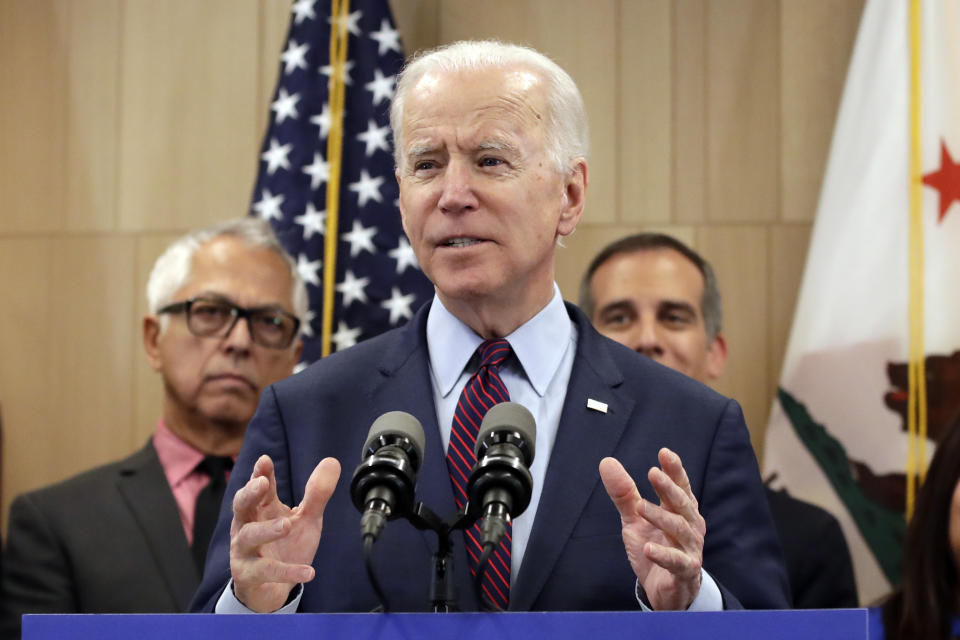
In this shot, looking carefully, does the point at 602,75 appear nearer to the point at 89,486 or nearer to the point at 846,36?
the point at 846,36

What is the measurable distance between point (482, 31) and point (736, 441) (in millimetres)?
2559

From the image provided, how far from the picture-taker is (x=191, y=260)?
332cm

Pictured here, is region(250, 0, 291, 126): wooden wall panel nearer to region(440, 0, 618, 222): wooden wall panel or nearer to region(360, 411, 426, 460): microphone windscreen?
region(440, 0, 618, 222): wooden wall panel

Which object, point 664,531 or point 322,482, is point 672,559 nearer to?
point 664,531

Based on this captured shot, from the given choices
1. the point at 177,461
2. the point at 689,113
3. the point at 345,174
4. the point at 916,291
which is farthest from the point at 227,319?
the point at 916,291

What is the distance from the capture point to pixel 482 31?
4.12m

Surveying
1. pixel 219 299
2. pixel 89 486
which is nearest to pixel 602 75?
pixel 219 299

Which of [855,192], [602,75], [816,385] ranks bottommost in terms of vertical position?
[816,385]

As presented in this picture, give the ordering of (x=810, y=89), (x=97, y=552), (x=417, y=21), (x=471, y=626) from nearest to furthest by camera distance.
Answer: (x=471, y=626) → (x=97, y=552) → (x=810, y=89) → (x=417, y=21)

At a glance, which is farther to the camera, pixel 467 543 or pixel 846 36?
pixel 846 36

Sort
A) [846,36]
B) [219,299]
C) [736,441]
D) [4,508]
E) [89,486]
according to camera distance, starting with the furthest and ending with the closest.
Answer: [4,508] < [846,36] < [219,299] < [89,486] < [736,441]

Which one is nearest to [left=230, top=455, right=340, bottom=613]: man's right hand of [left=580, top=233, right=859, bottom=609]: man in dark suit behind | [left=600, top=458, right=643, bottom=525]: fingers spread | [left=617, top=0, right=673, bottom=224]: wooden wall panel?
[left=600, top=458, right=643, bottom=525]: fingers spread

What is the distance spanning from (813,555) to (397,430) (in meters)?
2.05

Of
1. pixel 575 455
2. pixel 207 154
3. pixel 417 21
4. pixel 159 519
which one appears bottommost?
pixel 159 519
